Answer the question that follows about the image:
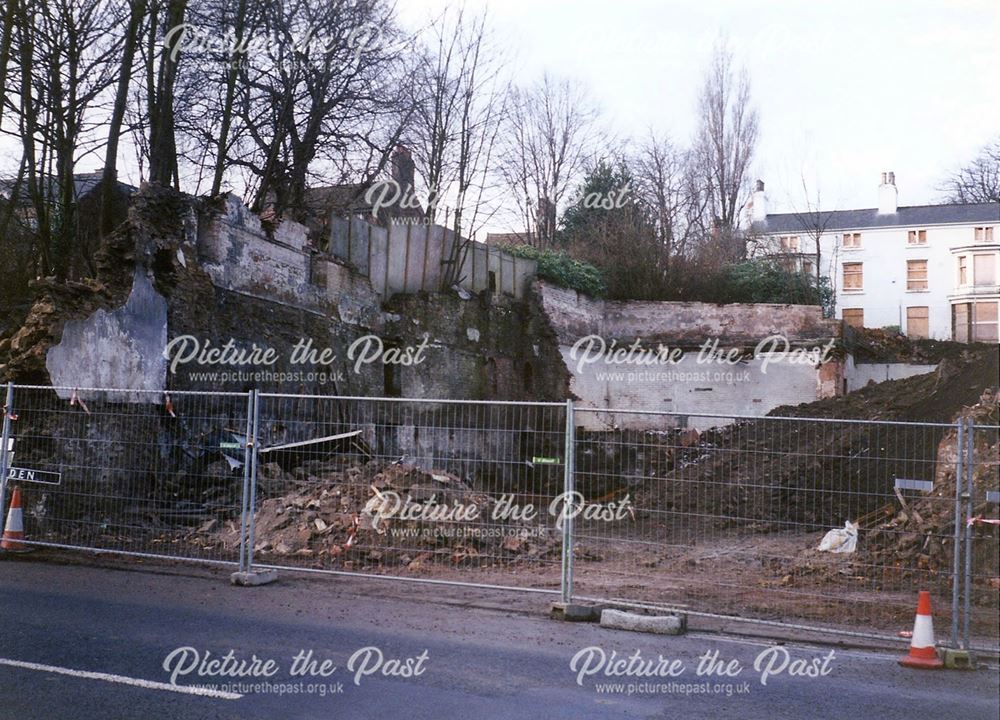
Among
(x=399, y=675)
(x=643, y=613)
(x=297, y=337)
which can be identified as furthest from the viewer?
(x=297, y=337)

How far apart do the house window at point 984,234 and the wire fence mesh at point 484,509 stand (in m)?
28.5

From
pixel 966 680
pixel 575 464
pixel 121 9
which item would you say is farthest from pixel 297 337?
pixel 966 680

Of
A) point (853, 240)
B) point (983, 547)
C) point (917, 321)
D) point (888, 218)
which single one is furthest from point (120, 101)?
point (888, 218)

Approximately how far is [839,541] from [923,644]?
4.55m

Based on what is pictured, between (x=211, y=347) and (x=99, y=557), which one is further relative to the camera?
(x=211, y=347)

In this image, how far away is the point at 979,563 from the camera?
9797mm

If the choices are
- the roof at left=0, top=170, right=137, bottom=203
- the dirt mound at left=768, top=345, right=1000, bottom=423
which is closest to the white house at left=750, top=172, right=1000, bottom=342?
the dirt mound at left=768, top=345, right=1000, bottom=423

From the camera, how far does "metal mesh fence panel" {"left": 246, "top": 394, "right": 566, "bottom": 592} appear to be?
34.3 ft

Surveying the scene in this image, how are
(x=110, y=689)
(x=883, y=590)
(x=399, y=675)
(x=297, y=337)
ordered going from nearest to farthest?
(x=110, y=689) < (x=399, y=675) < (x=883, y=590) < (x=297, y=337)

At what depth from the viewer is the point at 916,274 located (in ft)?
148

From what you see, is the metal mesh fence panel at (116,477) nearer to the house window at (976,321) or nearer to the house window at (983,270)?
the house window at (976,321)

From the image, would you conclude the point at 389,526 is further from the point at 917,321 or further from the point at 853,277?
the point at 853,277

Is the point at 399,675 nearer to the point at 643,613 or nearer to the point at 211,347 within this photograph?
the point at 643,613

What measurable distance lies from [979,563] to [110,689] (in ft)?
28.9
